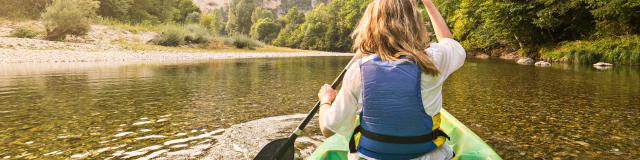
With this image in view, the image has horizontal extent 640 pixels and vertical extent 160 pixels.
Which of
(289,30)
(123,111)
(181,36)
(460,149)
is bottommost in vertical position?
(123,111)

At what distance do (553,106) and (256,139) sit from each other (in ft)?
18.8

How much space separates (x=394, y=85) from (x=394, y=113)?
0.53ft

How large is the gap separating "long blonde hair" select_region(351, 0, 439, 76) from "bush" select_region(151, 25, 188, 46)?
3611 cm

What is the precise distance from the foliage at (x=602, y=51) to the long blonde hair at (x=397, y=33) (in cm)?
2165

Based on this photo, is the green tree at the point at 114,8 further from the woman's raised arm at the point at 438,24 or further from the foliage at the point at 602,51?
the woman's raised arm at the point at 438,24

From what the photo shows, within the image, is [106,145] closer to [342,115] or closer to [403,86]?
[342,115]

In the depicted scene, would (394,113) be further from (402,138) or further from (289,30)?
(289,30)

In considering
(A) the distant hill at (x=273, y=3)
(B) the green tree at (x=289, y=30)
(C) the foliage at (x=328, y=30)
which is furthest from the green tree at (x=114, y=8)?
(A) the distant hill at (x=273, y=3)

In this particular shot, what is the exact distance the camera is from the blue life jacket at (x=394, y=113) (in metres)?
2.26

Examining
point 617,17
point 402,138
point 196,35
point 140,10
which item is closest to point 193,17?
point 140,10

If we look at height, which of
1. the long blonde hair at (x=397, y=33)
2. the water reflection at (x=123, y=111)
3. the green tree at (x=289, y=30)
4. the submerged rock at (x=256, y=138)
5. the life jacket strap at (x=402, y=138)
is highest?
the green tree at (x=289, y=30)

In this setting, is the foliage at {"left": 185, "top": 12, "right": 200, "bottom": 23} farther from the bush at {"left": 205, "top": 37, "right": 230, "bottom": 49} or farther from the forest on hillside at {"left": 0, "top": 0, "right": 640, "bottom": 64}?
the bush at {"left": 205, "top": 37, "right": 230, "bottom": 49}

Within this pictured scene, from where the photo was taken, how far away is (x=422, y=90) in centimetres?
233

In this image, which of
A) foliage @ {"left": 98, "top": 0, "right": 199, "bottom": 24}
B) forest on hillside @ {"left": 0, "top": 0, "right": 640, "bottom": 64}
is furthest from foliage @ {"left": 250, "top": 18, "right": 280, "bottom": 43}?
forest on hillside @ {"left": 0, "top": 0, "right": 640, "bottom": 64}
